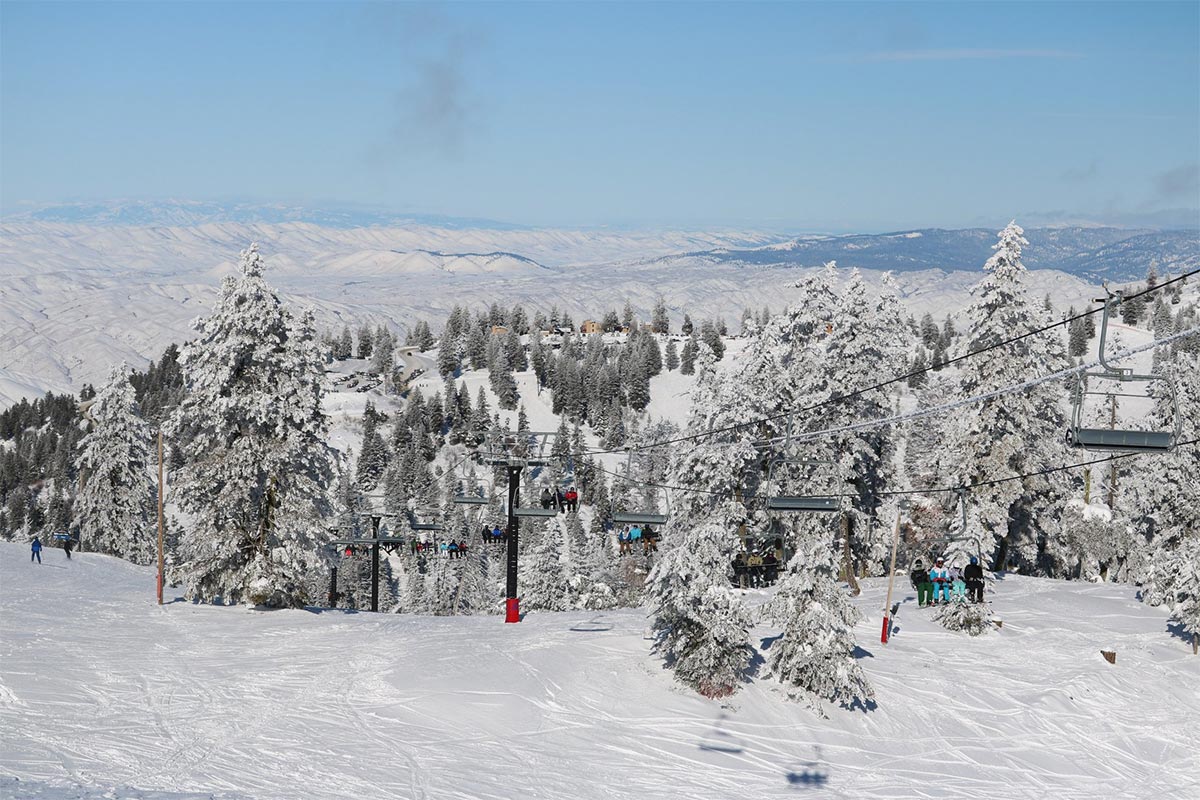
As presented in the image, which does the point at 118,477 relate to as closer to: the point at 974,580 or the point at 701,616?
the point at 701,616

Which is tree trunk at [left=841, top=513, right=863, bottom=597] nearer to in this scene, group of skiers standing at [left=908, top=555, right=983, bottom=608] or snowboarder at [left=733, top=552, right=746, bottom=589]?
snowboarder at [left=733, top=552, right=746, bottom=589]

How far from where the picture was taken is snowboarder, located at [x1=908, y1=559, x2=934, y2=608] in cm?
3772

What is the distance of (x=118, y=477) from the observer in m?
67.7

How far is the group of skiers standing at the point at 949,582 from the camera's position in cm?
3603

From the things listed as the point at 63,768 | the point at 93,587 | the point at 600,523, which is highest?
the point at 63,768

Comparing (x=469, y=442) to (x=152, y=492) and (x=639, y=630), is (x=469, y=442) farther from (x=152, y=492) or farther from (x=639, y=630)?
(x=639, y=630)

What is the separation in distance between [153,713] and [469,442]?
470 feet

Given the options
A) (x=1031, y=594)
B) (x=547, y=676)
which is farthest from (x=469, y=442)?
(x=547, y=676)

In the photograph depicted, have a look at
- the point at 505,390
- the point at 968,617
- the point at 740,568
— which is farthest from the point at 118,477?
the point at 505,390

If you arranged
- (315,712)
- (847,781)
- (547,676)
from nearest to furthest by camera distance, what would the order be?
(847,781)
(315,712)
(547,676)

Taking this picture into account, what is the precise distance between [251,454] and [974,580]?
23.6 metres

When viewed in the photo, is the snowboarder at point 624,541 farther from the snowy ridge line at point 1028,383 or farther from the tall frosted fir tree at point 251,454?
the snowy ridge line at point 1028,383

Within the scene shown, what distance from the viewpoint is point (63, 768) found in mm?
20609

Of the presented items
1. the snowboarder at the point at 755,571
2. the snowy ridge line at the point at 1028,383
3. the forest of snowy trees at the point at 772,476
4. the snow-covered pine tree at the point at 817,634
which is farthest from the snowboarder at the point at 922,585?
the snowy ridge line at the point at 1028,383
